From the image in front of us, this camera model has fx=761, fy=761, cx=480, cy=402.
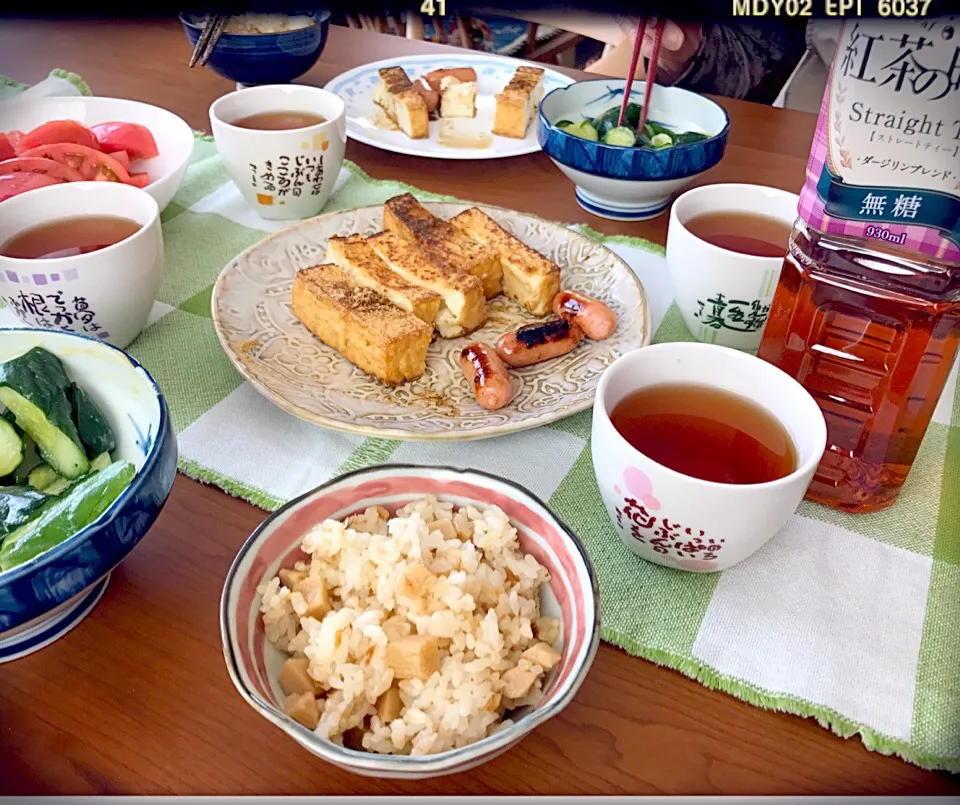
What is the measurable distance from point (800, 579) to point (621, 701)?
9.5 inches

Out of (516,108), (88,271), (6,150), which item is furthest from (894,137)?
(6,150)

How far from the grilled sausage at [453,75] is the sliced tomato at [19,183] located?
846mm

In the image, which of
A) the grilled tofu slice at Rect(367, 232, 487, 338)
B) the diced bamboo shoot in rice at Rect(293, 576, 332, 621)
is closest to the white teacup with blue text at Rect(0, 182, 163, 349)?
the grilled tofu slice at Rect(367, 232, 487, 338)

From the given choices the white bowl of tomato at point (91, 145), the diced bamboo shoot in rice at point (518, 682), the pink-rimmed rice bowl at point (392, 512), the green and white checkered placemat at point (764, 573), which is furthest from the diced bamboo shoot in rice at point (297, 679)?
the white bowl of tomato at point (91, 145)

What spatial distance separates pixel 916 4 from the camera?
0.65 m

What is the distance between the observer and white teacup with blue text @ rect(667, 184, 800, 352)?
0.98m

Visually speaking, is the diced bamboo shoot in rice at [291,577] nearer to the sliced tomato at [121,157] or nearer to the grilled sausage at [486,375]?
the grilled sausage at [486,375]

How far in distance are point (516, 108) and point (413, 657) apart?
4.23 ft

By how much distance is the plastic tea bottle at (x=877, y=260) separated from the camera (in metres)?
0.65

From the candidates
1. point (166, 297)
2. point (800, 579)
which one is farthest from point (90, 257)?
point (800, 579)

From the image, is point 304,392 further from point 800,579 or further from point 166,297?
point 800,579

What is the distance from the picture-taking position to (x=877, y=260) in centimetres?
77

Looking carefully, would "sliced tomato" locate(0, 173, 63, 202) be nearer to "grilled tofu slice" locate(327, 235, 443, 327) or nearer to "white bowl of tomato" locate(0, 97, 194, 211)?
"white bowl of tomato" locate(0, 97, 194, 211)

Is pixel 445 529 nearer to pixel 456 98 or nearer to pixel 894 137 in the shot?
pixel 894 137
